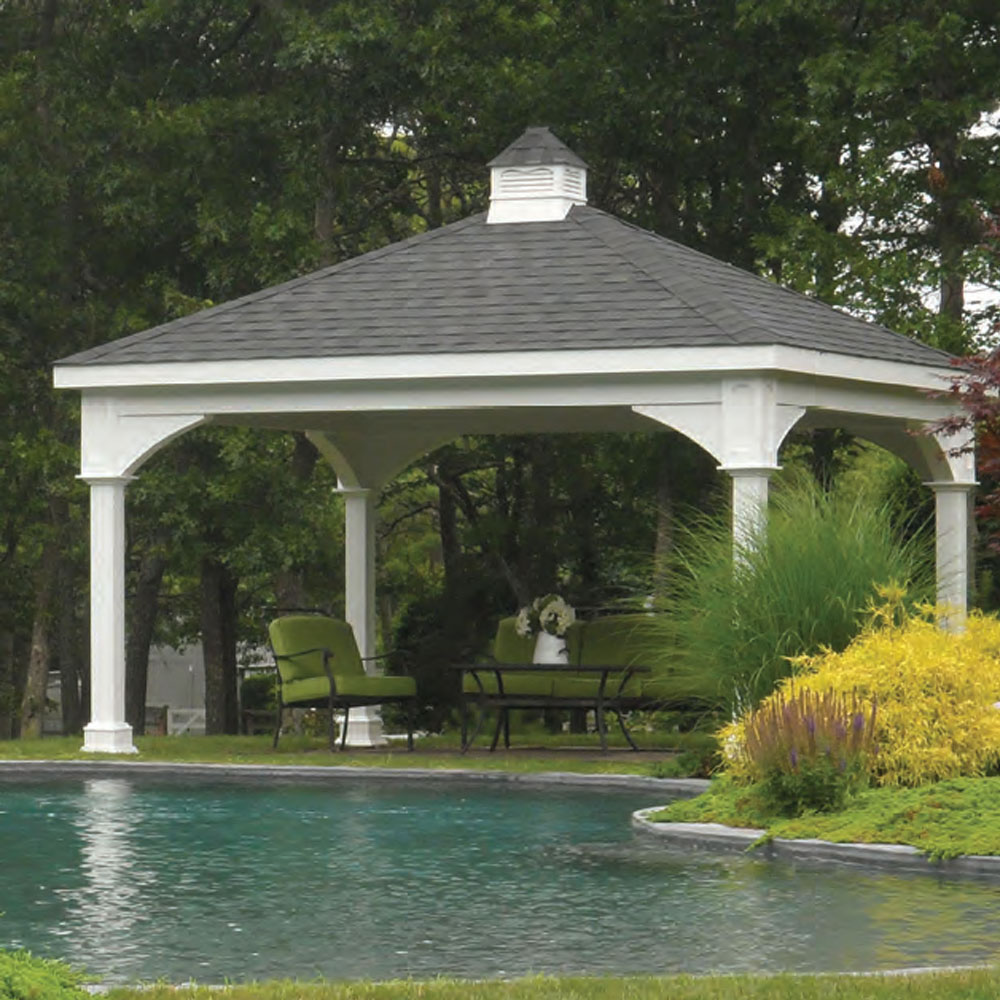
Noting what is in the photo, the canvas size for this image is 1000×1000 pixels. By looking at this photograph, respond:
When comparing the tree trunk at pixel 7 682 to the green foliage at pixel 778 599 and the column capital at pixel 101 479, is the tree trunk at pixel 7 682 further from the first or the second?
the green foliage at pixel 778 599

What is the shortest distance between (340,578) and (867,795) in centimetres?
1897

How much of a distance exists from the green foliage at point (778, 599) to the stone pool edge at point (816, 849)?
162 centimetres

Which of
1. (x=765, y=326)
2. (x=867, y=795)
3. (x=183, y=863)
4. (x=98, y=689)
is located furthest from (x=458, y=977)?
(x=98, y=689)

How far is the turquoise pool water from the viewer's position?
300 inches

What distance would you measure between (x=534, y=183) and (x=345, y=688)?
177 inches

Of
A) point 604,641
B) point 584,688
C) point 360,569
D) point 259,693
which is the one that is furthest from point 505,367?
point 259,693

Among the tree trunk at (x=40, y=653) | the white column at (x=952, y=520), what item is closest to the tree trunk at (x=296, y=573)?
the tree trunk at (x=40, y=653)

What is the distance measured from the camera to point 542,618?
17984 millimetres

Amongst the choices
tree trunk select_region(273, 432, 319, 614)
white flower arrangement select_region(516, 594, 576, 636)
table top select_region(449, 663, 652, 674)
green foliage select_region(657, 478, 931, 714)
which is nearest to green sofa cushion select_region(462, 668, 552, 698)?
table top select_region(449, 663, 652, 674)

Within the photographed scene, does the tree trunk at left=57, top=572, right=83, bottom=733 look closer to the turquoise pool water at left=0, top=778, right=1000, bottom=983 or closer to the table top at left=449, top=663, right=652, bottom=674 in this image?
the table top at left=449, top=663, right=652, bottom=674

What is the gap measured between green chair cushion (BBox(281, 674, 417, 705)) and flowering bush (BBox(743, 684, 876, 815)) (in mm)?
6170

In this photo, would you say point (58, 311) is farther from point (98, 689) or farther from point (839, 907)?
point (839, 907)

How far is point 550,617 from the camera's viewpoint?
58.7 feet

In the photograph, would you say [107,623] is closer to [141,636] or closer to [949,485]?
[949,485]
